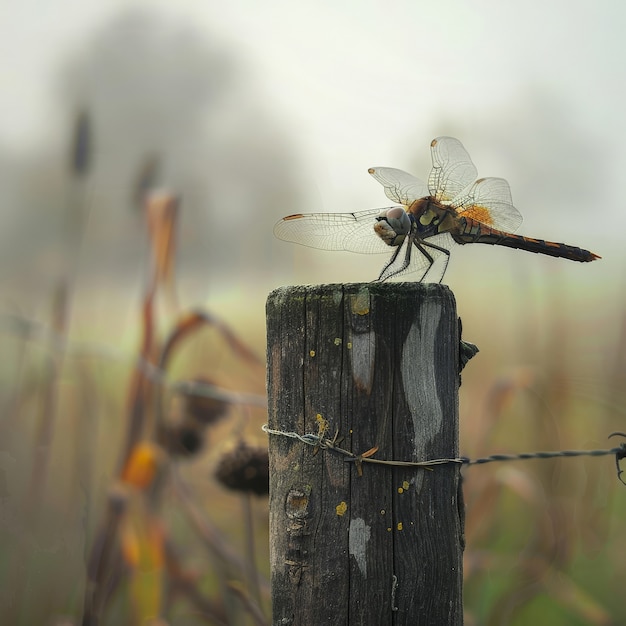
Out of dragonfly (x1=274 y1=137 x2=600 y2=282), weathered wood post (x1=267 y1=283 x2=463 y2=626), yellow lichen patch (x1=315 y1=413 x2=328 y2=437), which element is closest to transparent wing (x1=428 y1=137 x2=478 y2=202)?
dragonfly (x1=274 y1=137 x2=600 y2=282)

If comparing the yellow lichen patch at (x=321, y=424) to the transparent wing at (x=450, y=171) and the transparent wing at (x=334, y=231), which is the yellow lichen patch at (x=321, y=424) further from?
the transparent wing at (x=450, y=171)

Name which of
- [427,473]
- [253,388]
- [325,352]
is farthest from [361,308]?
[253,388]

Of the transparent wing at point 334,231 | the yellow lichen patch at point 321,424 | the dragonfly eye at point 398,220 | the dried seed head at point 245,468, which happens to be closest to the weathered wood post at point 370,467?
the yellow lichen patch at point 321,424

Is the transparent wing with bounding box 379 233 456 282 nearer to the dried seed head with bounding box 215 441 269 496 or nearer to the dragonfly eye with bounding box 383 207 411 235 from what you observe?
the dragonfly eye with bounding box 383 207 411 235

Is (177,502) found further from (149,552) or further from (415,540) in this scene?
(415,540)

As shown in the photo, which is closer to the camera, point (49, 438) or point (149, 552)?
point (149, 552)

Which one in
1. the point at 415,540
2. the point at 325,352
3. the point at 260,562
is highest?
the point at 325,352
